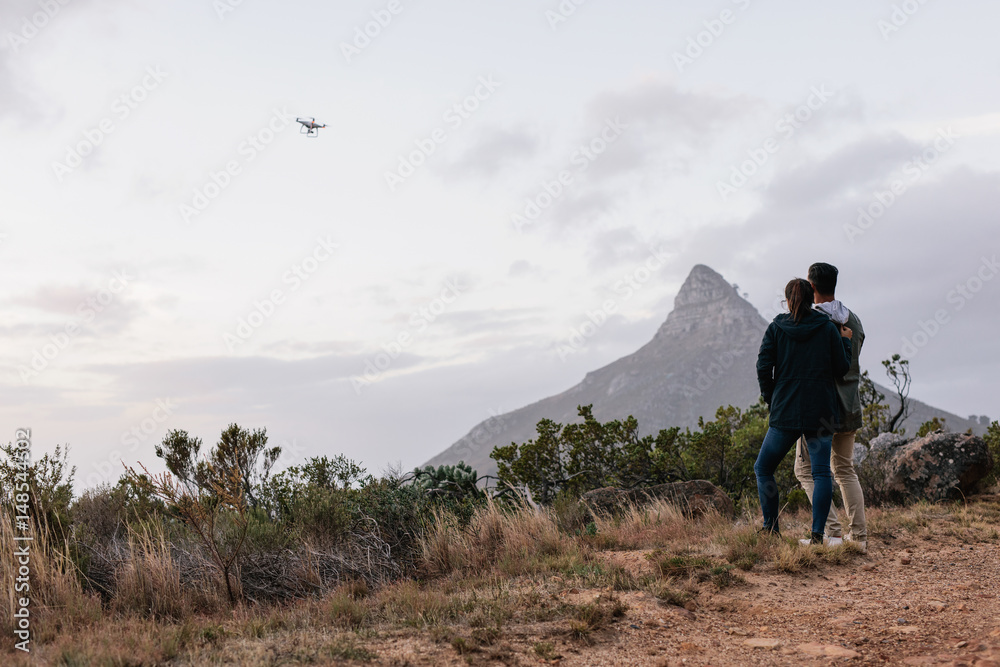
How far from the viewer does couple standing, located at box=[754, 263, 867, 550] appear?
5.59m

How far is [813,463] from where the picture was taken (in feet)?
18.8

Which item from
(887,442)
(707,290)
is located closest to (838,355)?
(887,442)

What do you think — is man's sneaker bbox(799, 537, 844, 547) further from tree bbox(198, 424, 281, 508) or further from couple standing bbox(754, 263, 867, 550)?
tree bbox(198, 424, 281, 508)

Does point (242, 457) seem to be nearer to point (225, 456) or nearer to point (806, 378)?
point (225, 456)

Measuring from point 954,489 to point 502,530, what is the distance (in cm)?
592

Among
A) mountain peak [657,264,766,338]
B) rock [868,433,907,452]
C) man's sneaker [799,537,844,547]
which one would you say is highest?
mountain peak [657,264,766,338]

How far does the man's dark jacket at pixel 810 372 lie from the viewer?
219 inches

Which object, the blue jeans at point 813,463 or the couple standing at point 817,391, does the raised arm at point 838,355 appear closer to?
the couple standing at point 817,391

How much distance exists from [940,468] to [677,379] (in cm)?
15218

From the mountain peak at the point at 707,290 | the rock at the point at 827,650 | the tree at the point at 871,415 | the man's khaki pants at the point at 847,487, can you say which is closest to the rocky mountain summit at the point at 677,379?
the mountain peak at the point at 707,290

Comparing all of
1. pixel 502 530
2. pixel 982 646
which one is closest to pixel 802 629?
pixel 982 646

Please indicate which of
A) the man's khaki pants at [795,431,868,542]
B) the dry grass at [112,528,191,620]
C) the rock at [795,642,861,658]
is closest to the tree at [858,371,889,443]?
the man's khaki pants at [795,431,868,542]

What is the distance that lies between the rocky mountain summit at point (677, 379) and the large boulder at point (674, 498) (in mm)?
98433

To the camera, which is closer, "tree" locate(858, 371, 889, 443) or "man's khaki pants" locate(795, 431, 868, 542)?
"man's khaki pants" locate(795, 431, 868, 542)
